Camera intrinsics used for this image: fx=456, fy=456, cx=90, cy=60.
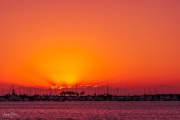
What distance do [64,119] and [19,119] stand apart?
9.87m

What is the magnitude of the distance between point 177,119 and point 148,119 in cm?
649

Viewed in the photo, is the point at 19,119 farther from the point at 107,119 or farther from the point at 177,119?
the point at 177,119

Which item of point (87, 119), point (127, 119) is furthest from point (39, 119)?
point (127, 119)

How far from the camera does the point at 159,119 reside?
10038cm

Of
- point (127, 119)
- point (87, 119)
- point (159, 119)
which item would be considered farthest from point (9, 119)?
point (159, 119)

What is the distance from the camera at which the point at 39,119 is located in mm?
100312

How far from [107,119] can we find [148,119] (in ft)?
29.9

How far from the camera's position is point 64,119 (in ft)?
331

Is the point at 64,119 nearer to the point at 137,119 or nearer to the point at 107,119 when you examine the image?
the point at 107,119

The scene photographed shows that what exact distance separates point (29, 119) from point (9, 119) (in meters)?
4.81

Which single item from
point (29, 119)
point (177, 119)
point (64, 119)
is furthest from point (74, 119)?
point (177, 119)

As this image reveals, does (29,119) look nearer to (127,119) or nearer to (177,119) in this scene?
(127,119)

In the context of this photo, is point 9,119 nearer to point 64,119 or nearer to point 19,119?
point 19,119

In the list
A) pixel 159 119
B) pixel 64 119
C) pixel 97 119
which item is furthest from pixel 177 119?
pixel 64 119
